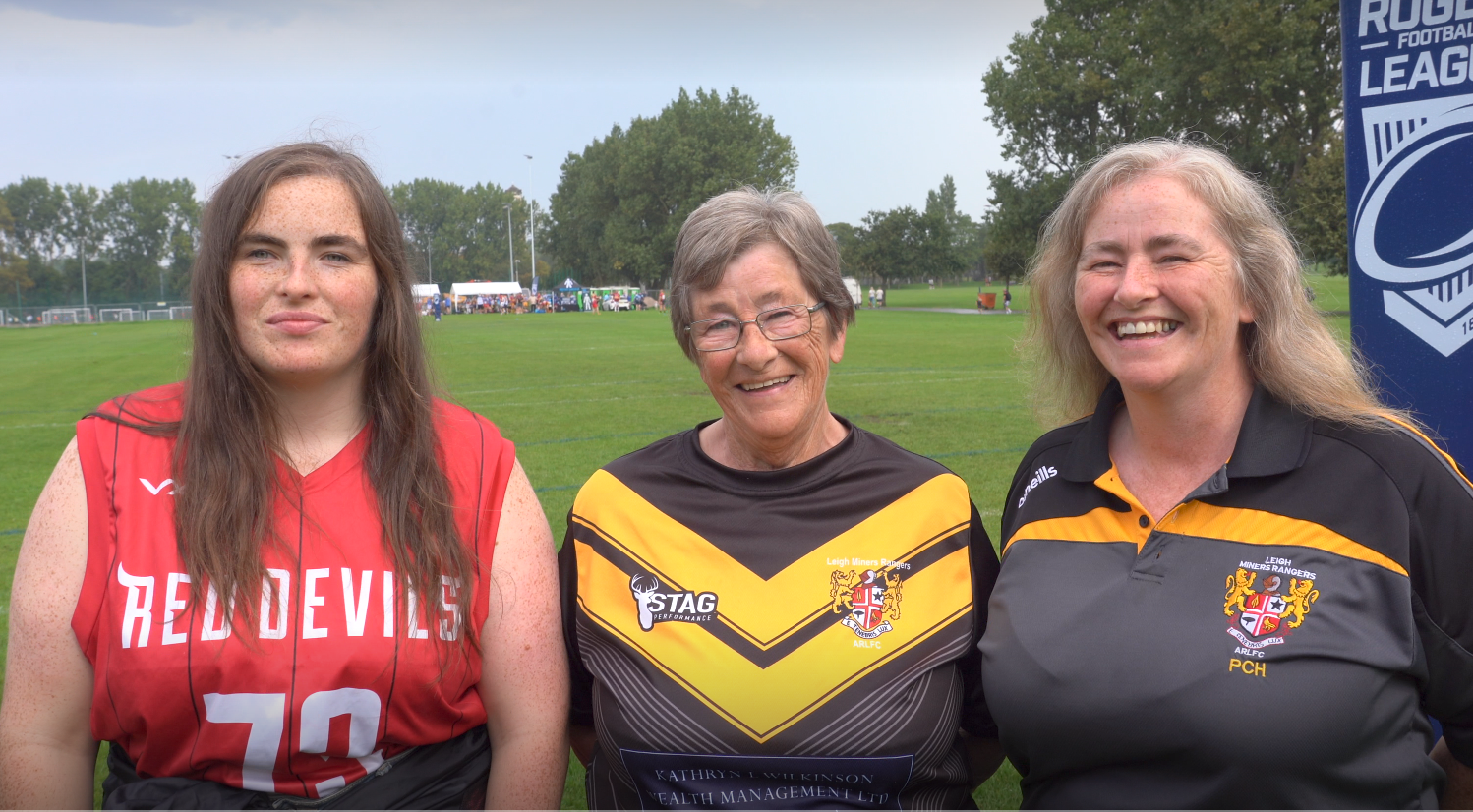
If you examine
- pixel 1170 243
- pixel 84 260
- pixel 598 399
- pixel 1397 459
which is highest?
pixel 84 260

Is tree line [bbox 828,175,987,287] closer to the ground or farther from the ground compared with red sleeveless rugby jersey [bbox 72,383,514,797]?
farther from the ground

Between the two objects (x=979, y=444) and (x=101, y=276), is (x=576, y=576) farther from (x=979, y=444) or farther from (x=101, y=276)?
(x=101, y=276)

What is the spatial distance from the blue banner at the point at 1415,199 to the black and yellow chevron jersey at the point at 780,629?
170 centimetres

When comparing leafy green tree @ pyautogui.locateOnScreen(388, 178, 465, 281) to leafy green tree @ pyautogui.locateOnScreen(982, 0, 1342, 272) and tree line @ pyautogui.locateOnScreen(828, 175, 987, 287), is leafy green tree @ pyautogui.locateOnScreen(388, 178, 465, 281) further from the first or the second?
leafy green tree @ pyautogui.locateOnScreen(982, 0, 1342, 272)

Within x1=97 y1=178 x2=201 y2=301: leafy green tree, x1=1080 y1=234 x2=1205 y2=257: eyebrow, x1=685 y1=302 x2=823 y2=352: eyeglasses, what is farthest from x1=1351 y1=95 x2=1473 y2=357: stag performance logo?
x1=97 y1=178 x2=201 y2=301: leafy green tree

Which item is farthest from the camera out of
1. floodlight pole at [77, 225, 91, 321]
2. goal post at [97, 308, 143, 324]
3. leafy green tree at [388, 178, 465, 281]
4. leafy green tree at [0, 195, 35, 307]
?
leafy green tree at [388, 178, 465, 281]

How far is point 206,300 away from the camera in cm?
241

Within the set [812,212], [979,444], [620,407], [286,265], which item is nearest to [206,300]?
[286,265]

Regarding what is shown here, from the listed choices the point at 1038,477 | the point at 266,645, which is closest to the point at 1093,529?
the point at 1038,477

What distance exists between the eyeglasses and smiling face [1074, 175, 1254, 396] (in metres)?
0.71

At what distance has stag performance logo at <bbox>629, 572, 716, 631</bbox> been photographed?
251 centimetres

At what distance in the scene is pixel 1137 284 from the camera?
2.35 m

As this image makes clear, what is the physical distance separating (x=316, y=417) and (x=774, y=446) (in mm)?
1155

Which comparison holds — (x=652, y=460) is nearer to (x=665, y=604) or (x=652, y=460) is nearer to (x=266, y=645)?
(x=665, y=604)
